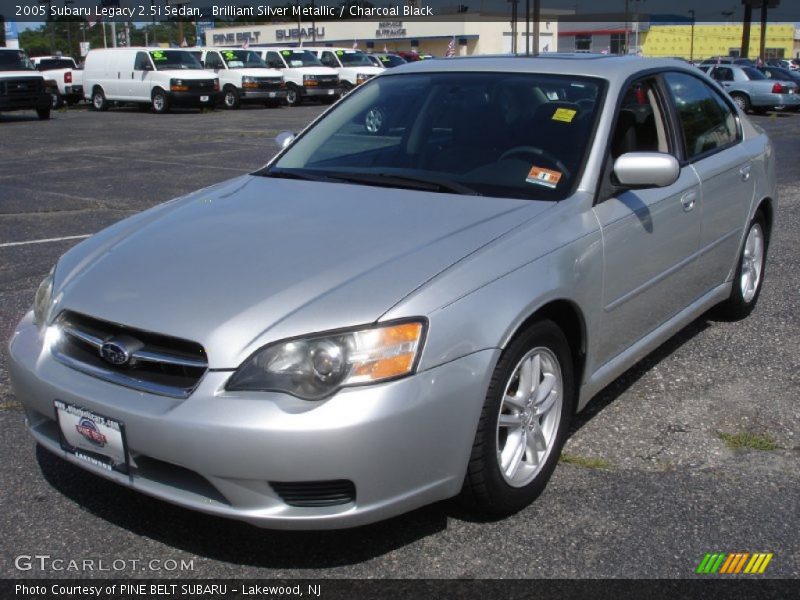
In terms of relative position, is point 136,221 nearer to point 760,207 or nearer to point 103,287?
point 103,287

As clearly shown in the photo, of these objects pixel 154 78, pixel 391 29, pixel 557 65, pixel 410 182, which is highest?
pixel 391 29

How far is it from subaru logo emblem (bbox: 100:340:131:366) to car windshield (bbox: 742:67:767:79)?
28934 mm

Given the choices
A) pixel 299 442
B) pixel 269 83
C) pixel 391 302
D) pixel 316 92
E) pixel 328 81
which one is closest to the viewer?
pixel 299 442

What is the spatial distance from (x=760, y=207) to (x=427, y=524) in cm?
344

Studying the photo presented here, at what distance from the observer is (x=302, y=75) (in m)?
32.0

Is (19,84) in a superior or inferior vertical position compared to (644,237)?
inferior

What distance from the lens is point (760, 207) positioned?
565 cm

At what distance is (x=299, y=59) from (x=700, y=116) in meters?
29.5

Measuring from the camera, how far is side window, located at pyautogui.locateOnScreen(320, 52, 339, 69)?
3381 centimetres

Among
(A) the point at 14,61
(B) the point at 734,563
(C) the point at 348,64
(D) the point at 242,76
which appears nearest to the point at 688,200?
(B) the point at 734,563

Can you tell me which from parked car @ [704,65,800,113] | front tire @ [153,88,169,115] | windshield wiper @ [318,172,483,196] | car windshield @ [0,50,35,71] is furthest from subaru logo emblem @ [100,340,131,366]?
parked car @ [704,65,800,113]

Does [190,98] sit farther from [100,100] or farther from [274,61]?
[274,61]

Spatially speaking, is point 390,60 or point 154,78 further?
point 390,60

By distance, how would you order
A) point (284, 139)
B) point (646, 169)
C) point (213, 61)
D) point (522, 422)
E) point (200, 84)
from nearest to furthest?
point (522, 422), point (646, 169), point (284, 139), point (200, 84), point (213, 61)
